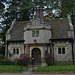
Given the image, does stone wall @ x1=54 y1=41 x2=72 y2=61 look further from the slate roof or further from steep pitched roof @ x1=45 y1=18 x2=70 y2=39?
the slate roof

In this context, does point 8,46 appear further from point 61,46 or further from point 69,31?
point 69,31

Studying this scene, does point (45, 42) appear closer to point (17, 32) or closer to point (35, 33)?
point (35, 33)

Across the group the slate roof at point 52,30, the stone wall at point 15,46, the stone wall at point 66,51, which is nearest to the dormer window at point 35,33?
the slate roof at point 52,30

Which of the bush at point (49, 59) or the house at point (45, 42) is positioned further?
the house at point (45, 42)

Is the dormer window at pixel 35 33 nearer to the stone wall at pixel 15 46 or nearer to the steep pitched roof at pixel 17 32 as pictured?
the steep pitched roof at pixel 17 32

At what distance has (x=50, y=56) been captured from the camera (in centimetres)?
2433

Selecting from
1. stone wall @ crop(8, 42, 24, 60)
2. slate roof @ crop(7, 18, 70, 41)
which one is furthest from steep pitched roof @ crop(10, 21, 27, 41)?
stone wall @ crop(8, 42, 24, 60)

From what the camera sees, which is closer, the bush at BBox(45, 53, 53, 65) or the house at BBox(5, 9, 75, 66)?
the bush at BBox(45, 53, 53, 65)

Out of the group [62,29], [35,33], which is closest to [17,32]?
[35,33]

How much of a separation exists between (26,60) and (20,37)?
20.7 ft

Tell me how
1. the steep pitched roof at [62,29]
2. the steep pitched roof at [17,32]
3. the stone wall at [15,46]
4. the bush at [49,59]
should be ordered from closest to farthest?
the bush at [49,59] → the steep pitched roof at [62,29] → the stone wall at [15,46] → the steep pitched roof at [17,32]

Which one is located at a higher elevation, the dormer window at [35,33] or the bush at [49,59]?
the dormer window at [35,33]

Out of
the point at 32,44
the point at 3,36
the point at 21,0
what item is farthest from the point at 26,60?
the point at 21,0

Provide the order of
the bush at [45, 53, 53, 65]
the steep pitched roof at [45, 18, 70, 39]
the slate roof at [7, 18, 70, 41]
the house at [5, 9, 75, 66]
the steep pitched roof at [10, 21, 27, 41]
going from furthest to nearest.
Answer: the steep pitched roof at [10, 21, 27, 41] → the slate roof at [7, 18, 70, 41] → the steep pitched roof at [45, 18, 70, 39] → the house at [5, 9, 75, 66] → the bush at [45, 53, 53, 65]
